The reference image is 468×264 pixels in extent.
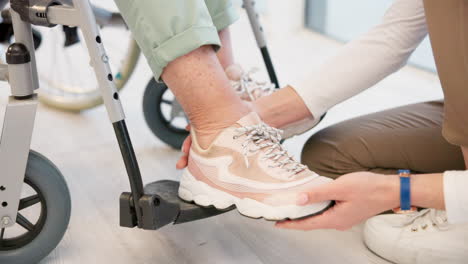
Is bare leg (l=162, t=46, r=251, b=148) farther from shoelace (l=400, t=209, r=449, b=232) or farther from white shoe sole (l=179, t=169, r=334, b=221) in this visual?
shoelace (l=400, t=209, r=449, b=232)

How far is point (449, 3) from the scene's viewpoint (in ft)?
2.71

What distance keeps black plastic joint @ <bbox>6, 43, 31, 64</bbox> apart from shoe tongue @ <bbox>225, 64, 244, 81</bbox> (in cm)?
42

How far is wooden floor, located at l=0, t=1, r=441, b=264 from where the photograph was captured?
1.10 m

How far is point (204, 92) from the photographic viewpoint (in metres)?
0.92

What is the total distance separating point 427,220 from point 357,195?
24 centimetres

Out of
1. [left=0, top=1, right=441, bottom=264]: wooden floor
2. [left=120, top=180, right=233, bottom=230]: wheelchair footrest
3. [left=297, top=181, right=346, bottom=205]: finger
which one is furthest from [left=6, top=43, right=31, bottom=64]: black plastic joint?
[left=297, top=181, right=346, bottom=205]: finger

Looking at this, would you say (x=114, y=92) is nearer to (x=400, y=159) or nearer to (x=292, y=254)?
(x=292, y=254)

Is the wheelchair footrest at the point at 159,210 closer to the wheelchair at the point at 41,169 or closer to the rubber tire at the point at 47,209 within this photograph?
the wheelchair at the point at 41,169

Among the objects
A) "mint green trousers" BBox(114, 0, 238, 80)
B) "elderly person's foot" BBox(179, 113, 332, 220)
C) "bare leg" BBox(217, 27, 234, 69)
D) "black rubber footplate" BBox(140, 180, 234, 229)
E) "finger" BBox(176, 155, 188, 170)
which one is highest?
"mint green trousers" BBox(114, 0, 238, 80)

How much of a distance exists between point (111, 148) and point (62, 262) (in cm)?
51

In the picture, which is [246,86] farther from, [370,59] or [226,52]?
[370,59]

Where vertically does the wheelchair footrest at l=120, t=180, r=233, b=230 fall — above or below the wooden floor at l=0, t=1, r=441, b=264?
above

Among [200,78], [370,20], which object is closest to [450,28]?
[200,78]

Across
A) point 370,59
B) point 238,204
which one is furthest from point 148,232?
point 370,59
